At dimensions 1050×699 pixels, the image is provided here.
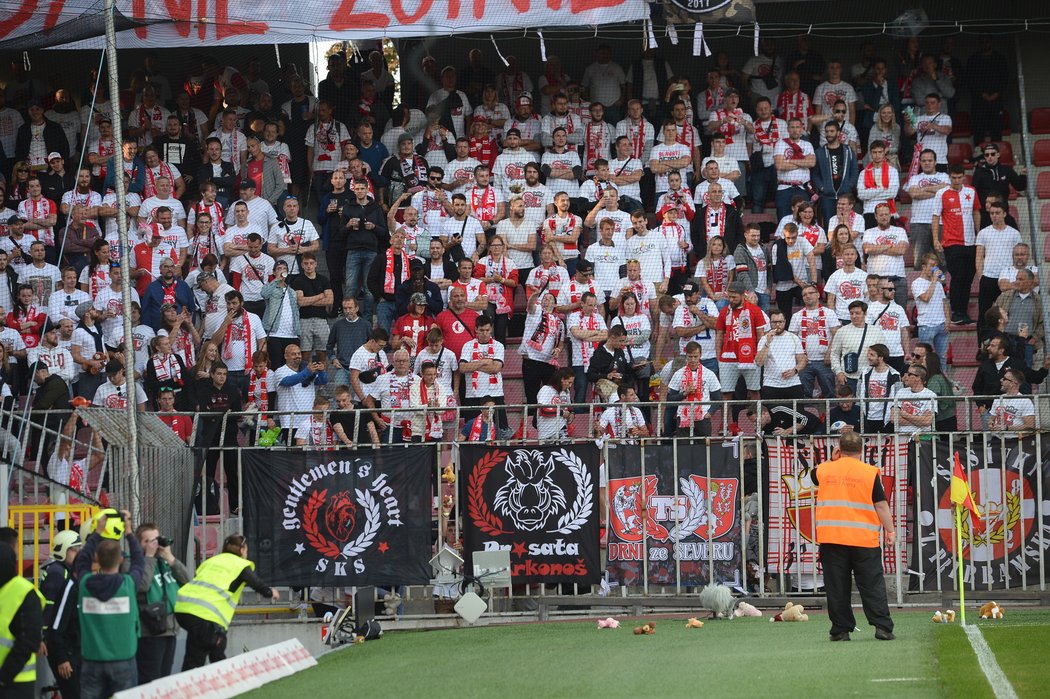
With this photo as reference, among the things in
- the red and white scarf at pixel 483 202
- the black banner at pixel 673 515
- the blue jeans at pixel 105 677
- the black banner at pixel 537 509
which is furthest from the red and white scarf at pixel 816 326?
the blue jeans at pixel 105 677

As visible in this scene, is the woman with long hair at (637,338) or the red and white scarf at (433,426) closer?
the red and white scarf at (433,426)

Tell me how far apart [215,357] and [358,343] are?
176cm

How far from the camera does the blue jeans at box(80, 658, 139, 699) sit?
10.5 m

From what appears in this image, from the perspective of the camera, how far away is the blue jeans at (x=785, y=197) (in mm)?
20734

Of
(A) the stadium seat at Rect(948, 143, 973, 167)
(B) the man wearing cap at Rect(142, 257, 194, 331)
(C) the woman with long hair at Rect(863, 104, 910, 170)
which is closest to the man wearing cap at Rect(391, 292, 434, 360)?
(B) the man wearing cap at Rect(142, 257, 194, 331)

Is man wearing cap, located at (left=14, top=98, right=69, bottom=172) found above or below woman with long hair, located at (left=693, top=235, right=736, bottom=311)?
above

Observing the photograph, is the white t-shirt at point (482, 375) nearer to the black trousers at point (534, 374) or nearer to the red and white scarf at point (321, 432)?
the black trousers at point (534, 374)

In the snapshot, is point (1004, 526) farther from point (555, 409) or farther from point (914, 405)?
point (555, 409)

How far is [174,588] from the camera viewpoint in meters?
12.1

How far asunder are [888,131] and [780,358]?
5.16m

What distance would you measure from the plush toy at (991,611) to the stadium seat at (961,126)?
34.2ft

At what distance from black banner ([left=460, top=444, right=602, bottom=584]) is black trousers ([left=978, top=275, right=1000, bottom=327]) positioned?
6.38m

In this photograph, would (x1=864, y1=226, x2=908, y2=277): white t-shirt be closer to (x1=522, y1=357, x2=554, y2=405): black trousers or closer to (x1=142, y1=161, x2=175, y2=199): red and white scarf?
(x1=522, y1=357, x2=554, y2=405): black trousers

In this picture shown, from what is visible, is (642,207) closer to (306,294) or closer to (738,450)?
(306,294)
